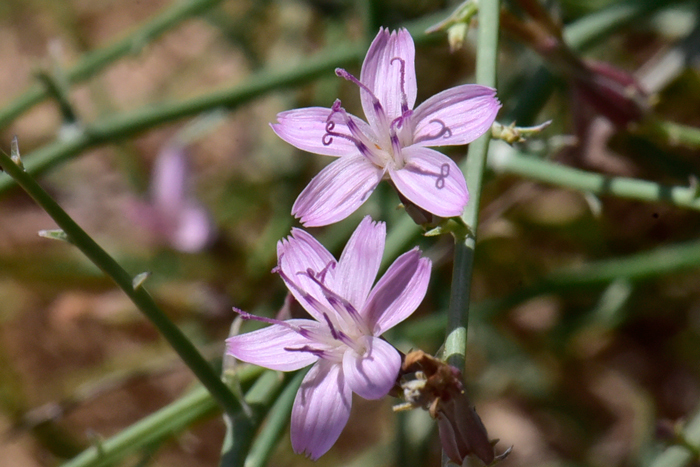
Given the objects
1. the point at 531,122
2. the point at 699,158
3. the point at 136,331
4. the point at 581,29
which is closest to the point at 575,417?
the point at 699,158

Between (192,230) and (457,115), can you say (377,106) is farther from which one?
(192,230)

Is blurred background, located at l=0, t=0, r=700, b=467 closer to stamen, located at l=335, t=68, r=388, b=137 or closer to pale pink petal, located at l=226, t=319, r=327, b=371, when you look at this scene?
stamen, located at l=335, t=68, r=388, b=137

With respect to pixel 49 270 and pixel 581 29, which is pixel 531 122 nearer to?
pixel 581 29

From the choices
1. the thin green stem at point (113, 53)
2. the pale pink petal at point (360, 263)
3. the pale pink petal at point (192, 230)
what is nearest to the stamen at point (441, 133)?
the pale pink petal at point (360, 263)

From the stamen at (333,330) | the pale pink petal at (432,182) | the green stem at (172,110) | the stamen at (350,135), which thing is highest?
the stamen at (350,135)

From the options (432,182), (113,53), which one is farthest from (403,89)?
(113,53)

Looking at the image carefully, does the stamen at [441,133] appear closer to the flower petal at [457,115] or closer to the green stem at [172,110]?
the flower petal at [457,115]

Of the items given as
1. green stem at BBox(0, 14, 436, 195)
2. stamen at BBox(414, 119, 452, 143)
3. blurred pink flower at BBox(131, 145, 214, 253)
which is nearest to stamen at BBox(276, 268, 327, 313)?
stamen at BBox(414, 119, 452, 143)
